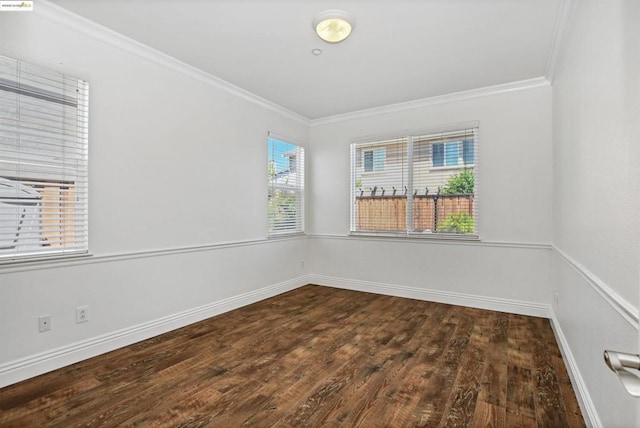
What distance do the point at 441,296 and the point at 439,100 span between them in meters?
2.48

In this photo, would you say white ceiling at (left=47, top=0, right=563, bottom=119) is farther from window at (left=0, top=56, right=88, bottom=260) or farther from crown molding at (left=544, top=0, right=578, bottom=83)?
window at (left=0, top=56, right=88, bottom=260)

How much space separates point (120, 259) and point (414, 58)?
10.6ft

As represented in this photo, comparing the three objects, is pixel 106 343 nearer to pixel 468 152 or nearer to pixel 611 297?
pixel 611 297

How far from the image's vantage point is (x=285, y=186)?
4758 millimetres

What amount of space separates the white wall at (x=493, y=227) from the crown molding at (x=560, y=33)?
0.40 m

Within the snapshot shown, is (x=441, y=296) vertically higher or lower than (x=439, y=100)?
lower

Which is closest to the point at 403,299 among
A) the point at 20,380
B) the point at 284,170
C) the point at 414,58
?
the point at 284,170

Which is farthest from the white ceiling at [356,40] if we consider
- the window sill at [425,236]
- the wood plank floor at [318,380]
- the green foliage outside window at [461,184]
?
the wood plank floor at [318,380]

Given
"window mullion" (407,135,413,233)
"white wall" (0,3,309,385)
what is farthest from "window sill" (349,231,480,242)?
"white wall" (0,3,309,385)

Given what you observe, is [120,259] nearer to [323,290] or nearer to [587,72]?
[323,290]

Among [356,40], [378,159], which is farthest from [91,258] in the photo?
[378,159]

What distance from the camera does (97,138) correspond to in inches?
104

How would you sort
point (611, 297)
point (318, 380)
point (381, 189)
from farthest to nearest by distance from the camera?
point (381, 189) → point (318, 380) → point (611, 297)

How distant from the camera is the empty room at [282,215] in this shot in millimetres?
1866
